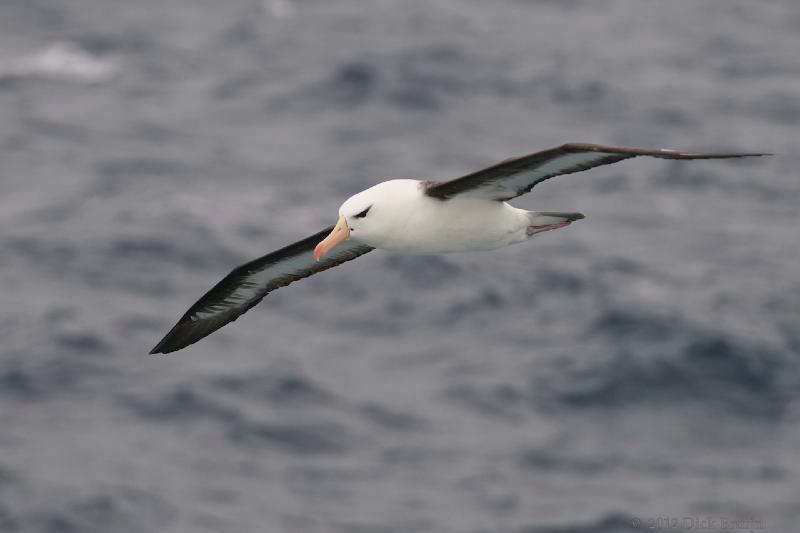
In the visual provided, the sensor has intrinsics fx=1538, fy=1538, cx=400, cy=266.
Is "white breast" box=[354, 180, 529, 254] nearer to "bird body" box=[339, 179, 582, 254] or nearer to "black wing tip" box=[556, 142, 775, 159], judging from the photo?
"bird body" box=[339, 179, 582, 254]

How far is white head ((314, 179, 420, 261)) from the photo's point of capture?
1410 centimetres

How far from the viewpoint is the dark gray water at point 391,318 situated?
28969 mm

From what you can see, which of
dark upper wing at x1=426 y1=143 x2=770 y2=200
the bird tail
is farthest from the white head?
the bird tail

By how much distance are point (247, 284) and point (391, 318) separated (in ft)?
52.6

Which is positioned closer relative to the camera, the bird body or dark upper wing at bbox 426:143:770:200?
dark upper wing at bbox 426:143:770:200

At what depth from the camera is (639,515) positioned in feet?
93.2

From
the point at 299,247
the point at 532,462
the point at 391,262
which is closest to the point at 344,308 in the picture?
the point at 391,262

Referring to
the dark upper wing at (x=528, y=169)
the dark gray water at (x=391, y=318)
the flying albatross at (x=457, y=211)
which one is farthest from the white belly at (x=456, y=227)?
the dark gray water at (x=391, y=318)

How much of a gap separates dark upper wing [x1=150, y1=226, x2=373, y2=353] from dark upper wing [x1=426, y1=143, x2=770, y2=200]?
7.67ft

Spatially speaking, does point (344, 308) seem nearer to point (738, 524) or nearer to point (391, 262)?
point (391, 262)

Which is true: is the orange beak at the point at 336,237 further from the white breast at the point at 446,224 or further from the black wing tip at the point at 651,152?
the black wing tip at the point at 651,152

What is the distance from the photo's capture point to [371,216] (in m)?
14.1

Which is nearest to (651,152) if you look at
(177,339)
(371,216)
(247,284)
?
(371,216)

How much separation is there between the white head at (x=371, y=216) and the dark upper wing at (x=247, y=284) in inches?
79.6
